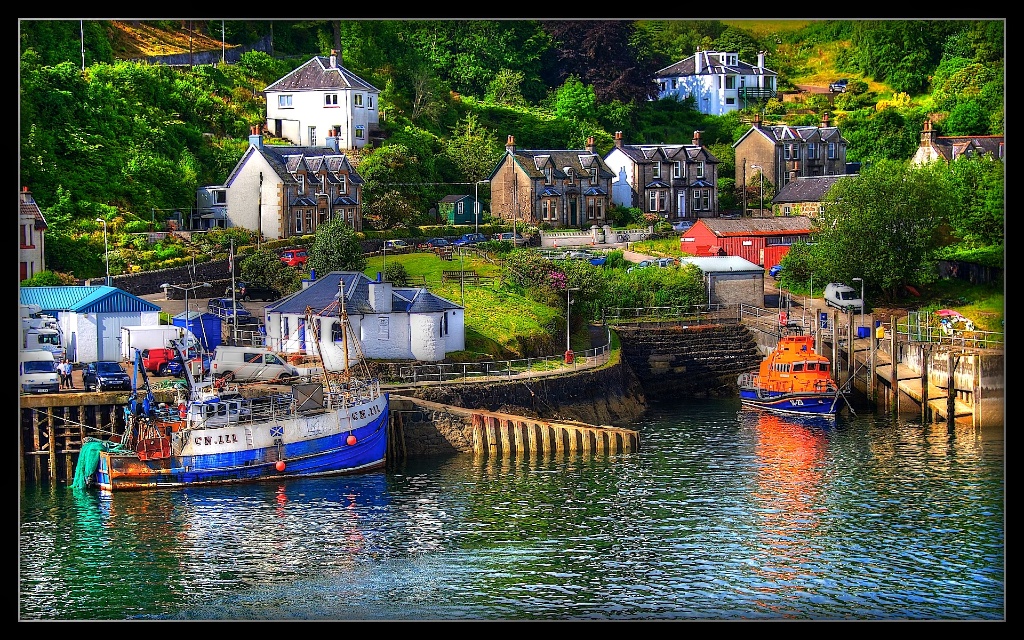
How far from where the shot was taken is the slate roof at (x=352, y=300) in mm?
61469

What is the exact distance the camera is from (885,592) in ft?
131

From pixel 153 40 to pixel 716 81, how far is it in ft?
136

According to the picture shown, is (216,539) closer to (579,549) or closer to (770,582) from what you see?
(579,549)

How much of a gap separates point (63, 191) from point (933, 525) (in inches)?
1963

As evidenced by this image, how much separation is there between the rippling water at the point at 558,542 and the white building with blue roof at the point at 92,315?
974 centimetres

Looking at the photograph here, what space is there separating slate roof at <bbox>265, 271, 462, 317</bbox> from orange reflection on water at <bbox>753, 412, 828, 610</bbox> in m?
13.8

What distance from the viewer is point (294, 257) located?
78.0 m

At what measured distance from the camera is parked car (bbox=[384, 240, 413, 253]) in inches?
3270

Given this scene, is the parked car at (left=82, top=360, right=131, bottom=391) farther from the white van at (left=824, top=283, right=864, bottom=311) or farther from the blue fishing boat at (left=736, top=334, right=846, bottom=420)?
the white van at (left=824, top=283, right=864, bottom=311)

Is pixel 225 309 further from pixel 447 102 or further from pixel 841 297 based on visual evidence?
pixel 447 102

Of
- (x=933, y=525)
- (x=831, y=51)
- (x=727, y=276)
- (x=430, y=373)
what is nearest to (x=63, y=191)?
(x=430, y=373)

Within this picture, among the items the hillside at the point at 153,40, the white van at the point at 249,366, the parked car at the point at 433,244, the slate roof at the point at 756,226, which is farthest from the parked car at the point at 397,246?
the hillside at the point at 153,40

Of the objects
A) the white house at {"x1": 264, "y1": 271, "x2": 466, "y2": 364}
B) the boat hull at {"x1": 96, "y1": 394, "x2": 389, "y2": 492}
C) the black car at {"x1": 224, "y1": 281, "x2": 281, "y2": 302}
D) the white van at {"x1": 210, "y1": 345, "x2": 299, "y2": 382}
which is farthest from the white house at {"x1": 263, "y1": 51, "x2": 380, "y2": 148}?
the boat hull at {"x1": 96, "y1": 394, "x2": 389, "y2": 492}

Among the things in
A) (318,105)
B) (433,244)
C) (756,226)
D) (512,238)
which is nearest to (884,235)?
(756,226)
